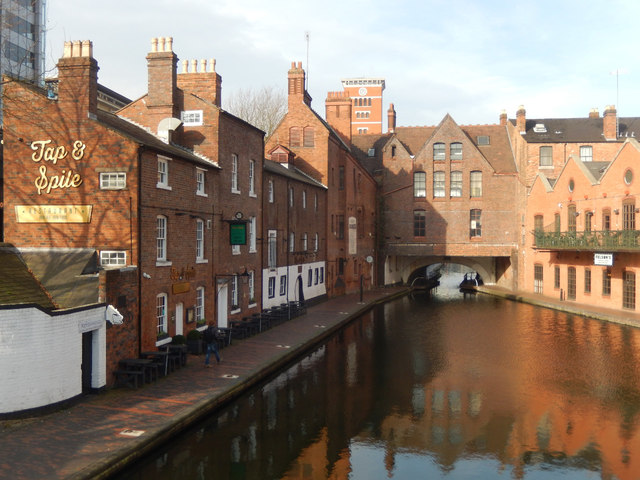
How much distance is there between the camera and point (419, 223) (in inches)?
2021

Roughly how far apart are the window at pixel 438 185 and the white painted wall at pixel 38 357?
40637mm

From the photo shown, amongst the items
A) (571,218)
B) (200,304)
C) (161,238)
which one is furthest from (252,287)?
(571,218)

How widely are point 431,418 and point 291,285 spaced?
Answer: 1957 cm

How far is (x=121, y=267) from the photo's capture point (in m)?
16.9

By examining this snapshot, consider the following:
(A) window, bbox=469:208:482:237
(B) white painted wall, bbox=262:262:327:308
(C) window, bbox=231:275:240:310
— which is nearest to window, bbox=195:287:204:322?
(C) window, bbox=231:275:240:310

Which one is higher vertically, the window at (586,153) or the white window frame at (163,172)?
the window at (586,153)

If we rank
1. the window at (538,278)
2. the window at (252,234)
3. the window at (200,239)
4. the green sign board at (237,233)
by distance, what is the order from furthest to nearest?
the window at (538,278)
the window at (252,234)
the green sign board at (237,233)
the window at (200,239)

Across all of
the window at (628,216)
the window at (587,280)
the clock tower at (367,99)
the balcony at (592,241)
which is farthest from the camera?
the clock tower at (367,99)

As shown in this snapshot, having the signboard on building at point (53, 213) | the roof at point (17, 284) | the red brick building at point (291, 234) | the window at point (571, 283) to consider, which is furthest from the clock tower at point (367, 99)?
the roof at point (17, 284)

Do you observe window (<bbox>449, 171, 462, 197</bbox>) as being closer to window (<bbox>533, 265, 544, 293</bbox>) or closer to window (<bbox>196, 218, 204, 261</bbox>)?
window (<bbox>533, 265, 544, 293</bbox>)

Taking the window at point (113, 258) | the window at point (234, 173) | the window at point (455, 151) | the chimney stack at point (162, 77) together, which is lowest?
the window at point (113, 258)

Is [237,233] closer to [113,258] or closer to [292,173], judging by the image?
[113,258]

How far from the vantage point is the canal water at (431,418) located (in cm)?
1137

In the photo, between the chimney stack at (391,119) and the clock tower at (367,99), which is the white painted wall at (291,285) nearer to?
the chimney stack at (391,119)
